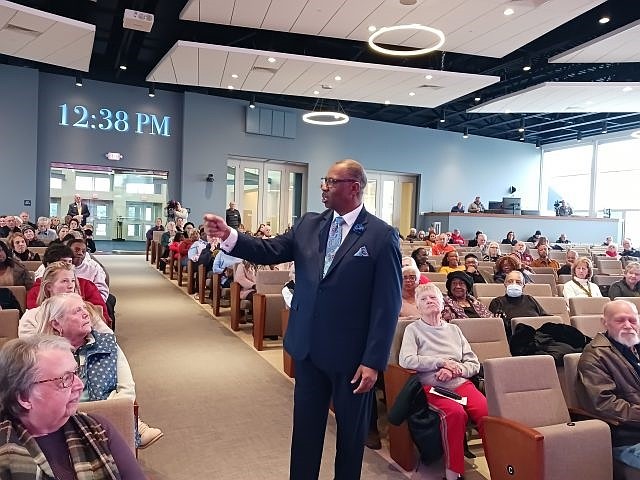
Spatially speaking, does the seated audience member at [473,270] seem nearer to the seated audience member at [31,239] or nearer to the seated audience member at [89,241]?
the seated audience member at [89,241]

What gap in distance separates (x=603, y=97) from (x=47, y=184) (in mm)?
14716

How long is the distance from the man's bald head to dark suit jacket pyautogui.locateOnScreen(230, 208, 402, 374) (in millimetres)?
1537

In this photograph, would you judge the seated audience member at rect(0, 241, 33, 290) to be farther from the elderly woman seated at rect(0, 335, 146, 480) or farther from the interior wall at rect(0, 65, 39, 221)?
the interior wall at rect(0, 65, 39, 221)

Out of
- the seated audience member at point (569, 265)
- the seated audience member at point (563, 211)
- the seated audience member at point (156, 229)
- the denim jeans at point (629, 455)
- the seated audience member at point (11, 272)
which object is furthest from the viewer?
the seated audience member at point (563, 211)

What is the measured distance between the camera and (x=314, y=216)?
2438 mm

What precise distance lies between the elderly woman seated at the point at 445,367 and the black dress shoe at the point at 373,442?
1.93 feet

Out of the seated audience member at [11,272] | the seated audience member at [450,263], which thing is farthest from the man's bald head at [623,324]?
the seated audience member at [11,272]

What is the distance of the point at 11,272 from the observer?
15.8 feet

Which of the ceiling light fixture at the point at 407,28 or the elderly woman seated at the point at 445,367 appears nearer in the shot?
the elderly woman seated at the point at 445,367

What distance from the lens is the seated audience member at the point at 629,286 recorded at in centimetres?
582

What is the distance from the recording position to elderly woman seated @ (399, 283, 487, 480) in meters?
2.81

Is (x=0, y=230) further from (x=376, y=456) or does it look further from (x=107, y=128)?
(x=376, y=456)

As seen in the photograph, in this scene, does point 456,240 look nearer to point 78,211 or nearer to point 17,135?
point 78,211

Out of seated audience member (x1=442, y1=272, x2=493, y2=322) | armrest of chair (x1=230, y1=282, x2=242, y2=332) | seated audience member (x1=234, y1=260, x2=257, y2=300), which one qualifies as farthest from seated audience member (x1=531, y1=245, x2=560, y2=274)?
armrest of chair (x1=230, y1=282, x2=242, y2=332)
